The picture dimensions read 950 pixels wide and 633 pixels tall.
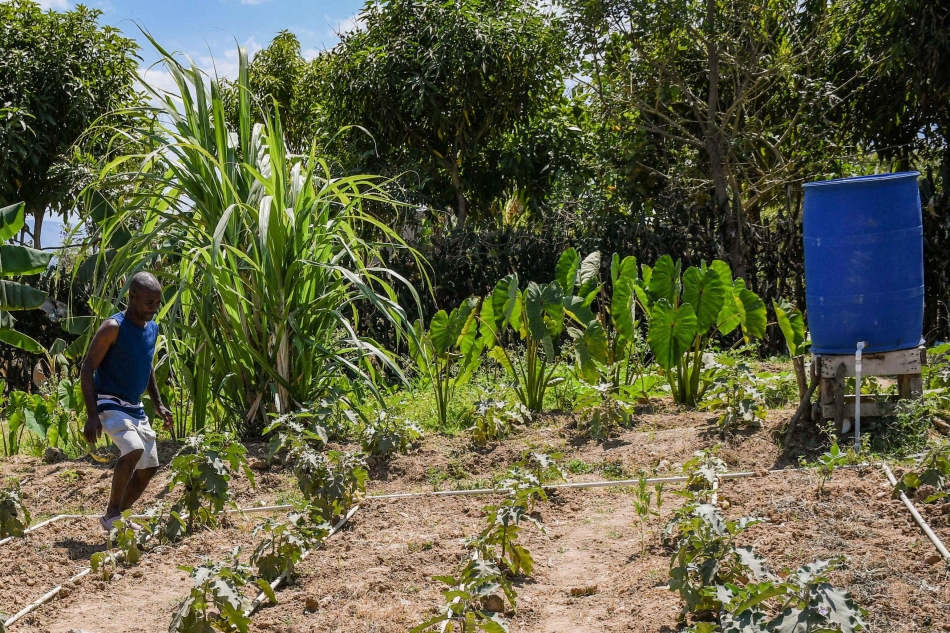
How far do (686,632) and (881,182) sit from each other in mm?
2978

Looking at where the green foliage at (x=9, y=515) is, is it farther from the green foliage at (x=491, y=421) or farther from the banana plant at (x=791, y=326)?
the banana plant at (x=791, y=326)

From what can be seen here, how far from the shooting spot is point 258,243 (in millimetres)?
5102

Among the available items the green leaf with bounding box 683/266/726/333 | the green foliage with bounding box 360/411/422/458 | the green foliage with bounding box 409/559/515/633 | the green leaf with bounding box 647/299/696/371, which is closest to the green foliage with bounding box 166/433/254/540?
the green foliage with bounding box 360/411/422/458

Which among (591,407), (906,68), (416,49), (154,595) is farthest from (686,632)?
(416,49)

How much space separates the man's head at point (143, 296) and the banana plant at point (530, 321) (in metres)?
2.36

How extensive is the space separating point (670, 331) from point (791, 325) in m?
1.04

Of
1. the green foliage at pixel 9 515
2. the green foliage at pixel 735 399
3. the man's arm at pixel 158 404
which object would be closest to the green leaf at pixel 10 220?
the man's arm at pixel 158 404

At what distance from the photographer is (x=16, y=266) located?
641 cm

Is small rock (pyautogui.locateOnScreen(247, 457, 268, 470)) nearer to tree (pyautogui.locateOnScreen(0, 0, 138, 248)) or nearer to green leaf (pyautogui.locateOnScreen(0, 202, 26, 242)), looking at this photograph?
green leaf (pyautogui.locateOnScreen(0, 202, 26, 242))

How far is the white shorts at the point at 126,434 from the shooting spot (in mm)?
3852

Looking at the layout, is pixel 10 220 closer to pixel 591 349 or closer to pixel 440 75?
pixel 591 349

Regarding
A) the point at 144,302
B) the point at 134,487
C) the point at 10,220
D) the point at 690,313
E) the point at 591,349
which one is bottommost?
the point at 134,487

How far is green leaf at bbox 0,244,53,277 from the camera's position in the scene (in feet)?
21.0

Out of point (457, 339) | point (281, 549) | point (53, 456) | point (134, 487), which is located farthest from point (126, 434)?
point (457, 339)
